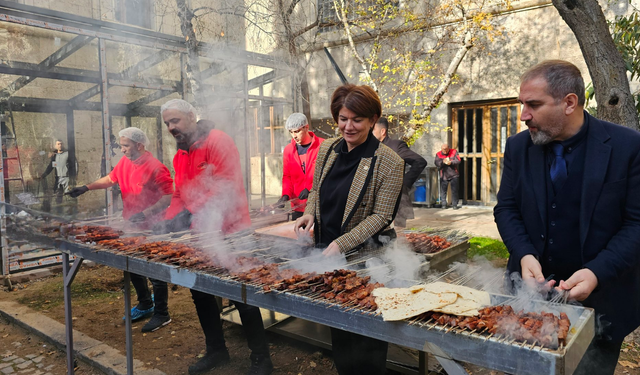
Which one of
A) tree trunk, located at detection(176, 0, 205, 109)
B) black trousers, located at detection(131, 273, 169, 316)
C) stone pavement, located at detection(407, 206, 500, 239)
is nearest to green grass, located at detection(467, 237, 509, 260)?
stone pavement, located at detection(407, 206, 500, 239)

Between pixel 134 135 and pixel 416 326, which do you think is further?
pixel 134 135

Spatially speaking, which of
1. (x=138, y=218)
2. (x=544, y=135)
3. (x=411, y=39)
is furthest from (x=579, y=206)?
(x=411, y=39)

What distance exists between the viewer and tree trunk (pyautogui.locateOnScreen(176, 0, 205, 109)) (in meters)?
7.59

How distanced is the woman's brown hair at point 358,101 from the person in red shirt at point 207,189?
158 cm

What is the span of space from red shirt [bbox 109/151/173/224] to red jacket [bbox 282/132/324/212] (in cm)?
144

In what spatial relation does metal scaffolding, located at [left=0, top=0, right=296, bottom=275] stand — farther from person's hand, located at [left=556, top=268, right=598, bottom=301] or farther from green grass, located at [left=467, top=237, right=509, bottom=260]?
person's hand, located at [left=556, top=268, right=598, bottom=301]

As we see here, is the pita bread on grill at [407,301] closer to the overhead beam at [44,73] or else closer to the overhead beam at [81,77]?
the overhead beam at [81,77]

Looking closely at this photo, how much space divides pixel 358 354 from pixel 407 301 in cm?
75

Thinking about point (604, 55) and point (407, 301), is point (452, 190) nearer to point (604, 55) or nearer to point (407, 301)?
point (604, 55)

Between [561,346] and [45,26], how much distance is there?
7629 mm

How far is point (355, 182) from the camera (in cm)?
290

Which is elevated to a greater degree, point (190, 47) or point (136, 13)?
point (136, 13)

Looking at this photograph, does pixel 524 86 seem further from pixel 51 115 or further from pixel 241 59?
pixel 51 115

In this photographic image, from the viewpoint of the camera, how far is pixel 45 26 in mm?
6480
